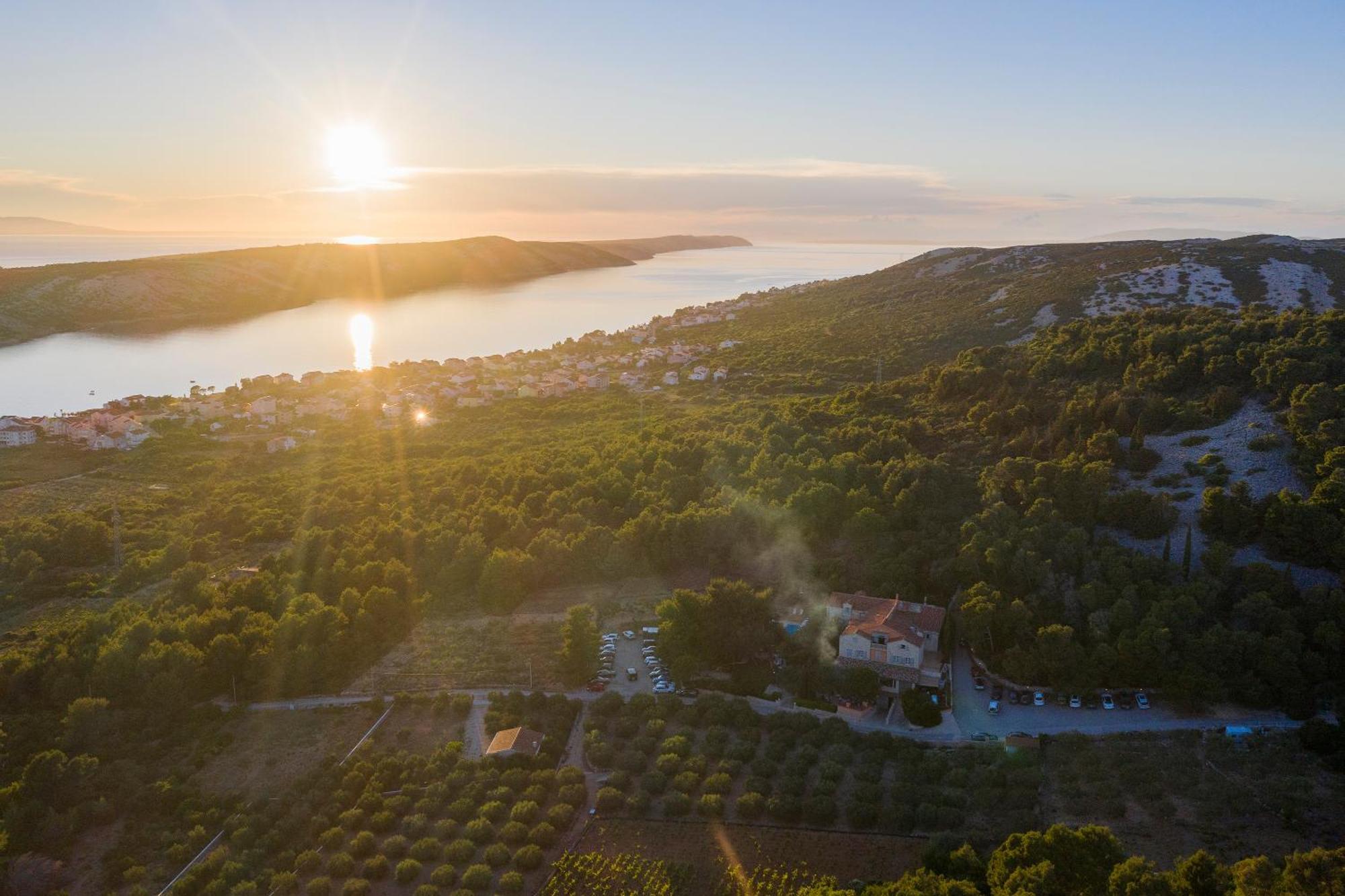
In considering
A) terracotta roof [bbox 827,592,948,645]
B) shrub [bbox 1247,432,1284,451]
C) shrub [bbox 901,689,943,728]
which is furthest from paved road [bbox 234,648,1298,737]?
shrub [bbox 1247,432,1284,451]

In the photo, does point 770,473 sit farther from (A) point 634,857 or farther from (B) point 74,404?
(B) point 74,404

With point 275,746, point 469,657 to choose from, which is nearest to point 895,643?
point 469,657

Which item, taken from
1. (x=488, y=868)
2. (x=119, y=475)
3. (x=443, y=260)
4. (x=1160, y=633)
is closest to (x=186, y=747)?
(x=488, y=868)

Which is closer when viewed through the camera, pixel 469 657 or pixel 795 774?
pixel 795 774

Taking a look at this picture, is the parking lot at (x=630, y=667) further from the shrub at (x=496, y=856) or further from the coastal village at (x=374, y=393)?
the coastal village at (x=374, y=393)

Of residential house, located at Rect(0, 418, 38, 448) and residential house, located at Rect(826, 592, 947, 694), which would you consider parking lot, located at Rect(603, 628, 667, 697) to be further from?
residential house, located at Rect(0, 418, 38, 448)

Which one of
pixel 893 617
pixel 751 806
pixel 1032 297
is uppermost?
pixel 1032 297

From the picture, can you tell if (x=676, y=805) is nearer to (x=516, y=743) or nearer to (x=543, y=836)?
(x=543, y=836)
